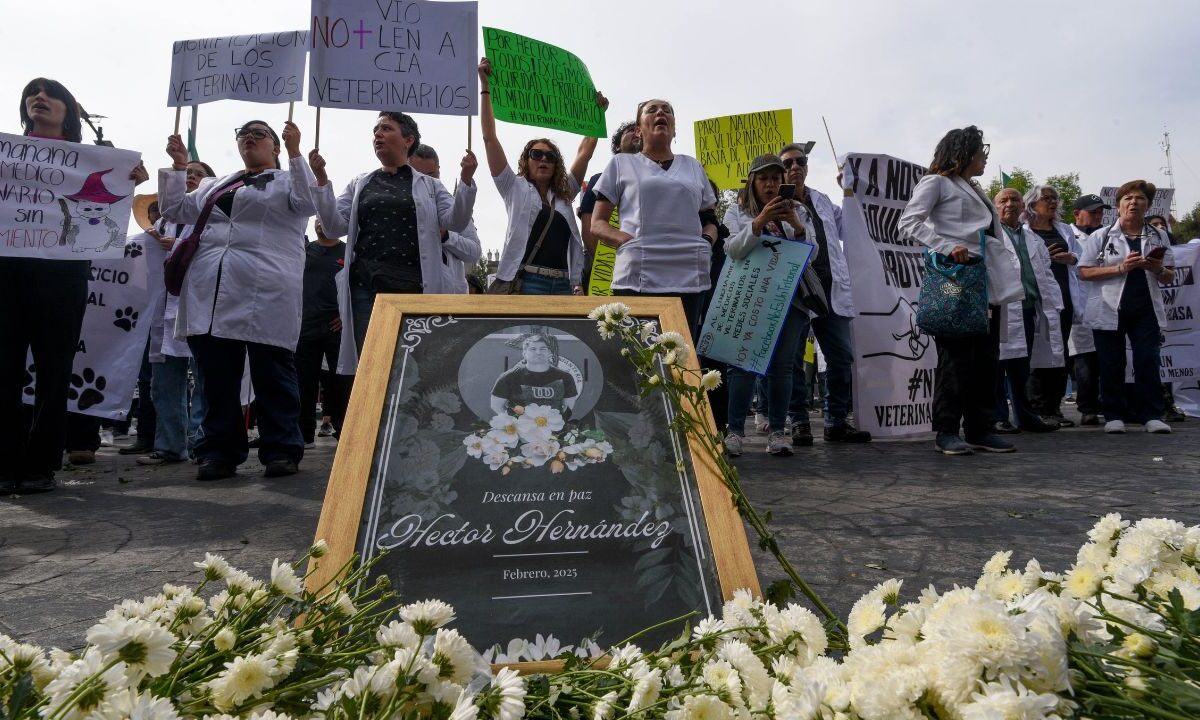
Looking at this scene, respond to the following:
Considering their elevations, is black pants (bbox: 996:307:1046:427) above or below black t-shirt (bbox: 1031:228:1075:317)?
below

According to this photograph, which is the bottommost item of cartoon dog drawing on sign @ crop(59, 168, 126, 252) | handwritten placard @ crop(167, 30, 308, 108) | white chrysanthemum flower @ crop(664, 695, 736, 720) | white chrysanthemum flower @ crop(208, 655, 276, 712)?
white chrysanthemum flower @ crop(664, 695, 736, 720)

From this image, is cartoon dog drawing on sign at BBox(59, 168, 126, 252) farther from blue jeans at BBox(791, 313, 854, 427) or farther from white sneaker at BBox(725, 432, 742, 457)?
blue jeans at BBox(791, 313, 854, 427)

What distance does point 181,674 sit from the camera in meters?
0.94

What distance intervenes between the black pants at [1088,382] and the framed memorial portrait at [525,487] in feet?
25.0

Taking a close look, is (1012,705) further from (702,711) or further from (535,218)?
(535,218)

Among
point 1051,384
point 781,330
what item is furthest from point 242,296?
point 1051,384

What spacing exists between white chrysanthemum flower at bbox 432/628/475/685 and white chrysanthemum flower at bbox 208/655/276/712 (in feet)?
0.55

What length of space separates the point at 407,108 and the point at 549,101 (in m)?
1.33

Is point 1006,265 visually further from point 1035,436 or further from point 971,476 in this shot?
point 1035,436

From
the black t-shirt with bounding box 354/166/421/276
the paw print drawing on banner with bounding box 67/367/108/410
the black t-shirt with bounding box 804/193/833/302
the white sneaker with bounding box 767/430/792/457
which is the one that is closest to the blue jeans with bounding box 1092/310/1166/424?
the black t-shirt with bounding box 804/193/833/302

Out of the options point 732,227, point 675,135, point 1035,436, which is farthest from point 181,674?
point 1035,436

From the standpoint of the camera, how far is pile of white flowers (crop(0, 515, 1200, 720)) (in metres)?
0.74

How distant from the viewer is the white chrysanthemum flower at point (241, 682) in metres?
0.87

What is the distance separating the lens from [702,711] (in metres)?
0.94
